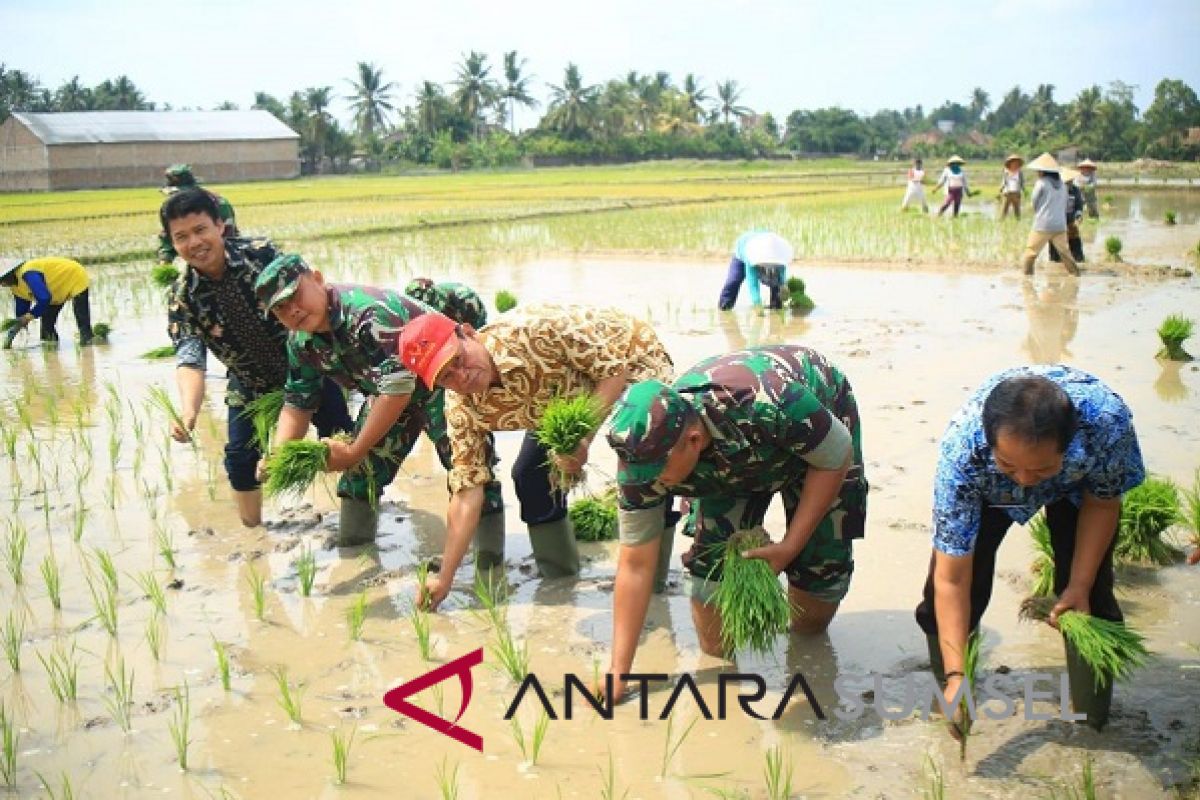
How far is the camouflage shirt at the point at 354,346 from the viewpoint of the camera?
13.7ft

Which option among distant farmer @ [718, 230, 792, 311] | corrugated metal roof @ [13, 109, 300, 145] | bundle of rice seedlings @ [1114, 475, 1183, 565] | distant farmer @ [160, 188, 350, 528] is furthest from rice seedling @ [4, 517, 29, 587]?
corrugated metal roof @ [13, 109, 300, 145]

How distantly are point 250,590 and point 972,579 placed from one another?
2683 mm

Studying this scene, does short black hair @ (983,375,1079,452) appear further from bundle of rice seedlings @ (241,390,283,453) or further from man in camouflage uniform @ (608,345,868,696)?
bundle of rice seedlings @ (241,390,283,453)

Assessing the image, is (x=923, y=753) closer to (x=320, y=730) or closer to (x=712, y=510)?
(x=712, y=510)

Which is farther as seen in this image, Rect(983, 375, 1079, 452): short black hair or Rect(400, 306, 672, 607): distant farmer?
Rect(400, 306, 672, 607): distant farmer

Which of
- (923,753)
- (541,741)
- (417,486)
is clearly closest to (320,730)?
(541,741)

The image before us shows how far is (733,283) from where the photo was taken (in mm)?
10117

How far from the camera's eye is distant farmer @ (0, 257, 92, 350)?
9.41 metres

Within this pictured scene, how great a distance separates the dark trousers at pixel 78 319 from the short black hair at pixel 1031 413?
865 cm

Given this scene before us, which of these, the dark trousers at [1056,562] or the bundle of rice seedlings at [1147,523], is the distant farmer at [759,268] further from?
the dark trousers at [1056,562]

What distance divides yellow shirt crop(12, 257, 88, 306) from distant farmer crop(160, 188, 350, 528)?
5138mm

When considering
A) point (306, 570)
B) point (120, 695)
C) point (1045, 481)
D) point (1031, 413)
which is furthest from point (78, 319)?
point (1031, 413)

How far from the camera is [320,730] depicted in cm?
329

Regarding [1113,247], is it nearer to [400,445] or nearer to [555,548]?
[555,548]
